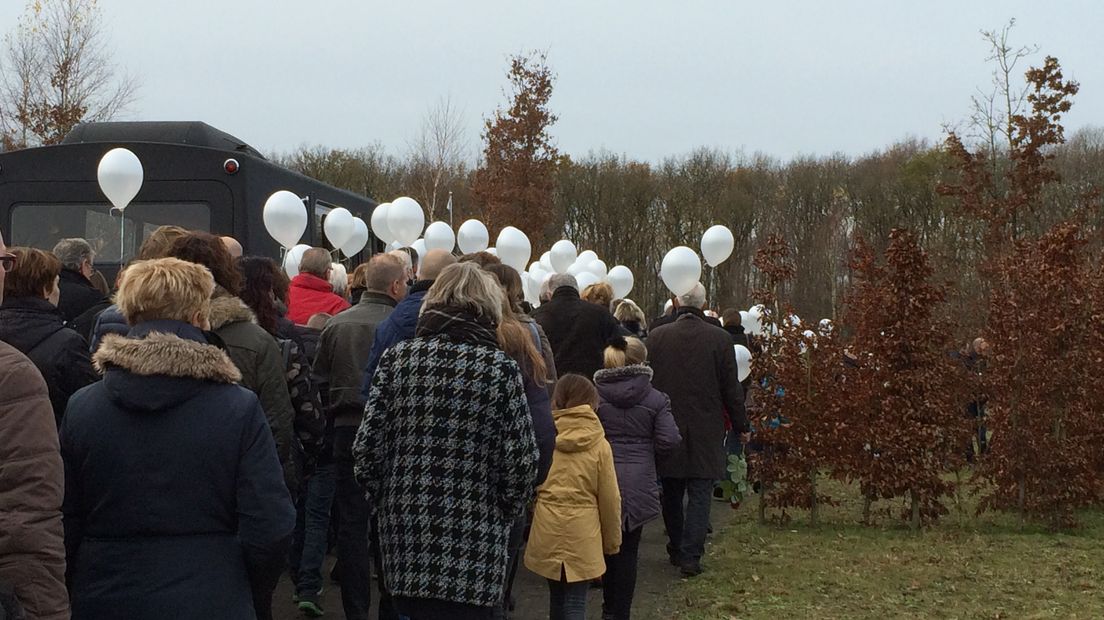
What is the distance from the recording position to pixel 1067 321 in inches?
457

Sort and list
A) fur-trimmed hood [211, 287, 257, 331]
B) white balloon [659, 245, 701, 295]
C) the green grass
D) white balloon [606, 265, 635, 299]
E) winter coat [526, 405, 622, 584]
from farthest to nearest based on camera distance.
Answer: white balloon [606, 265, 635, 299]
white balloon [659, 245, 701, 295]
the green grass
winter coat [526, 405, 622, 584]
fur-trimmed hood [211, 287, 257, 331]

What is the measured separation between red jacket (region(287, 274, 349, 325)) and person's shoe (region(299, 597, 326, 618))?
1.67m

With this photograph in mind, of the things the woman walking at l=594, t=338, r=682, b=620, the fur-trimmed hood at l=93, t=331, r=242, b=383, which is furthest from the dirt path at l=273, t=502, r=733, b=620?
the fur-trimmed hood at l=93, t=331, r=242, b=383

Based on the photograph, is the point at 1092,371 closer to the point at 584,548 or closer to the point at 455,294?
the point at 584,548

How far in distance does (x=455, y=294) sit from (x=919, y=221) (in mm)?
39620

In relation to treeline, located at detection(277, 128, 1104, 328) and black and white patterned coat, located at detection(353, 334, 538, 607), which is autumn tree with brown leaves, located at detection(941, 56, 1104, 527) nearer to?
black and white patterned coat, located at detection(353, 334, 538, 607)

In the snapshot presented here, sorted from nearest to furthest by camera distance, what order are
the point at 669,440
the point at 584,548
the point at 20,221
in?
the point at 584,548 < the point at 669,440 < the point at 20,221

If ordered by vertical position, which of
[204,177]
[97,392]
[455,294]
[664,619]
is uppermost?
[204,177]

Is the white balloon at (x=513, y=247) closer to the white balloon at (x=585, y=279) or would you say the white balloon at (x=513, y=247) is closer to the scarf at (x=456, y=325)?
the white balloon at (x=585, y=279)

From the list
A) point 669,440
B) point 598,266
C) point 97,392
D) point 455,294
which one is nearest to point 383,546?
point 455,294

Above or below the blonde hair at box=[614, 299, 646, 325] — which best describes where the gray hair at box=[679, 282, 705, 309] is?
above

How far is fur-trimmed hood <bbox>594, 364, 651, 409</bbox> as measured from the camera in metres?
7.54

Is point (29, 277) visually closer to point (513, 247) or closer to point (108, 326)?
point (108, 326)

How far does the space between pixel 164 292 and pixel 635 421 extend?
13.7 ft
